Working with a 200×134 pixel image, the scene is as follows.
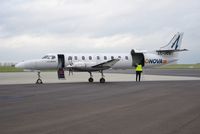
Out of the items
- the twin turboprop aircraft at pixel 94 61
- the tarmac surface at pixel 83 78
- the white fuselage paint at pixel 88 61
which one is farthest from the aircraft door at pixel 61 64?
the tarmac surface at pixel 83 78

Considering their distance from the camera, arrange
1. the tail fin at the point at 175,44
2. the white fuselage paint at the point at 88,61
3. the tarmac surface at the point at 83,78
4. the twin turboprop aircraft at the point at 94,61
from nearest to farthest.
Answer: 1. the twin turboprop aircraft at the point at 94,61
2. the white fuselage paint at the point at 88,61
3. the tarmac surface at the point at 83,78
4. the tail fin at the point at 175,44

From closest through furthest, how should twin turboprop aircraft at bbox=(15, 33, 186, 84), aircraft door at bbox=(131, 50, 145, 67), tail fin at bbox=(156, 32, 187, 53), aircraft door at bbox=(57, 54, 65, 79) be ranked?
1. twin turboprop aircraft at bbox=(15, 33, 186, 84)
2. aircraft door at bbox=(57, 54, 65, 79)
3. aircraft door at bbox=(131, 50, 145, 67)
4. tail fin at bbox=(156, 32, 187, 53)

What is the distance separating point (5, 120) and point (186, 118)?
16.8 feet

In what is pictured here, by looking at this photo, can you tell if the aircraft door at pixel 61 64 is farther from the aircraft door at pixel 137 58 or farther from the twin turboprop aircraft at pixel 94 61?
the aircraft door at pixel 137 58

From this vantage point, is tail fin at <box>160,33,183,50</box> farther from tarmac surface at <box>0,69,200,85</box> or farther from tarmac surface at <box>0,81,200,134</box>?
tarmac surface at <box>0,81,200,134</box>

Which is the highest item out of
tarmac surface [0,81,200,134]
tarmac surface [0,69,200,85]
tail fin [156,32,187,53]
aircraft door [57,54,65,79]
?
tail fin [156,32,187,53]

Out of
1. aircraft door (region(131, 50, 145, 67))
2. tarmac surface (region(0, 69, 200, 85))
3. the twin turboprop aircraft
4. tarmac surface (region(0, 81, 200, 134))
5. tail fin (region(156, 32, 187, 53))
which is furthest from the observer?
tail fin (region(156, 32, 187, 53))

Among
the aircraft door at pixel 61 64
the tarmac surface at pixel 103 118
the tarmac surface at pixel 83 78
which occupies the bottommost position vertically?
the tarmac surface at pixel 103 118

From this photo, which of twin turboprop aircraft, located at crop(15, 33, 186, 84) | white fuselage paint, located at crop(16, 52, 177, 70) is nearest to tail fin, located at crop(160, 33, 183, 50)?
twin turboprop aircraft, located at crop(15, 33, 186, 84)

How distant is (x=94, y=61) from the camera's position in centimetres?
2895

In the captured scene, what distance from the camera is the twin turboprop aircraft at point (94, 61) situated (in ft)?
88.2

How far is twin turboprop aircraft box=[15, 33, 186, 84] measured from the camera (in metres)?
26.9

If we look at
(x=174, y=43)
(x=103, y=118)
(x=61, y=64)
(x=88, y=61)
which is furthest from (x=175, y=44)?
(x=103, y=118)

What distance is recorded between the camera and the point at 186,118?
30.0 ft
